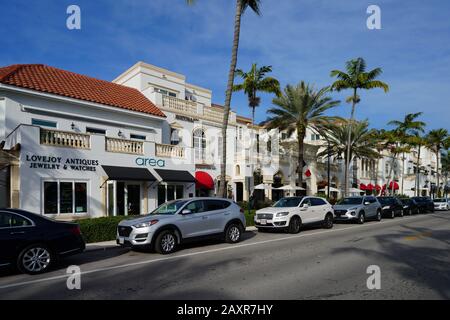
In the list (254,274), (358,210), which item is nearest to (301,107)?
(358,210)

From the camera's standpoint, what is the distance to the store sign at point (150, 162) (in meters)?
19.2

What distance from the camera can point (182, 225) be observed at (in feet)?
36.4

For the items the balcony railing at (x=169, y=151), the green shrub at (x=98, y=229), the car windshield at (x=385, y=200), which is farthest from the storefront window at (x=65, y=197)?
the car windshield at (x=385, y=200)

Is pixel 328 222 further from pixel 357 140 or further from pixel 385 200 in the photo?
pixel 357 140

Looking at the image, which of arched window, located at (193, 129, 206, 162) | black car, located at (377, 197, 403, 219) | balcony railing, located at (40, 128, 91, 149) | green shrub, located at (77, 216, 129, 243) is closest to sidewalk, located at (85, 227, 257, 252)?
green shrub, located at (77, 216, 129, 243)

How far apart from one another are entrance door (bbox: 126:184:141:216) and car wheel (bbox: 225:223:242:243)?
826cm

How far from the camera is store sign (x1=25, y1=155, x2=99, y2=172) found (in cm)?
1539

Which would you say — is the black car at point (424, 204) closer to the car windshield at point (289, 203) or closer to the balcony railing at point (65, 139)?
the car windshield at point (289, 203)

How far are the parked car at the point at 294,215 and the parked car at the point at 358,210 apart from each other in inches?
123

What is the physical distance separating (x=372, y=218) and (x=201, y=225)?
15286 millimetres

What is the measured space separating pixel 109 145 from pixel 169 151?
3781mm

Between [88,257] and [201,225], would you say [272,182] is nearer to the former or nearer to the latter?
[201,225]

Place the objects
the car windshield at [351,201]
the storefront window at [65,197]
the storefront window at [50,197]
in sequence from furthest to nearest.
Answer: the car windshield at [351,201]
the storefront window at [65,197]
the storefront window at [50,197]

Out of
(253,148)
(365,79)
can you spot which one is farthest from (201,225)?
(365,79)
